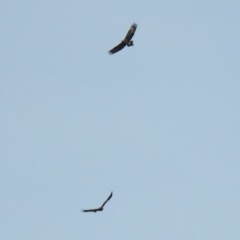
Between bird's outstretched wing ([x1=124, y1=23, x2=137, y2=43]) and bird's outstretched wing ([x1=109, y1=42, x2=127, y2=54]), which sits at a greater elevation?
bird's outstretched wing ([x1=124, y1=23, x2=137, y2=43])

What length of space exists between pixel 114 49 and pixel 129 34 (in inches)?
98.1

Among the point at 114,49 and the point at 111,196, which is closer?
the point at 111,196

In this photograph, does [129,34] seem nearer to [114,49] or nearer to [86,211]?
[114,49]

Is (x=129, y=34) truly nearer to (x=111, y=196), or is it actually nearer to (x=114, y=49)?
(x=114, y=49)

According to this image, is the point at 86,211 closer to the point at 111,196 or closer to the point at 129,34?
the point at 111,196

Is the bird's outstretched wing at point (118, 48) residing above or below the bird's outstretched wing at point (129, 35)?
below

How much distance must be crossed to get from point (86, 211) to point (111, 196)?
651 centimetres

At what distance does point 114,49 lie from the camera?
75.1 meters

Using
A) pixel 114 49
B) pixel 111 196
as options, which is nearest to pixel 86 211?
pixel 111 196

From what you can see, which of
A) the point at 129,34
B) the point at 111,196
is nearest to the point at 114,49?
the point at 129,34

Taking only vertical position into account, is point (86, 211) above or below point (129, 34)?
below

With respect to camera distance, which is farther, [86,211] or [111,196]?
[86,211]

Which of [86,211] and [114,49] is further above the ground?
[114,49]

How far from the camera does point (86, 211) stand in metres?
75.1
